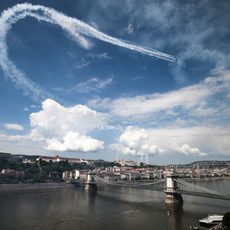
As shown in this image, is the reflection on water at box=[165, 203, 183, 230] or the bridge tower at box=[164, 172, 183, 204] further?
the bridge tower at box=[164, 172, 183, 204]

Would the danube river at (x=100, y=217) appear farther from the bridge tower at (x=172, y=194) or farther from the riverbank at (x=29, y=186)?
the riverbank at (x=29, y=186)

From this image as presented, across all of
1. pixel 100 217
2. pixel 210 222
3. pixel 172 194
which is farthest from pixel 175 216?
pixel 172 194

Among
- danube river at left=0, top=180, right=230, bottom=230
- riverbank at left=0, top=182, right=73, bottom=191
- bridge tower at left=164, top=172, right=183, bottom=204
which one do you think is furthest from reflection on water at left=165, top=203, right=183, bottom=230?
riverbank at left=0, top=182, right=73, bottom=191

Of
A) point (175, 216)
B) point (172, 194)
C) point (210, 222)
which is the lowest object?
point (175, 216)

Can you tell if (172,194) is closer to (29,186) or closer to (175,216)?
(175,216)

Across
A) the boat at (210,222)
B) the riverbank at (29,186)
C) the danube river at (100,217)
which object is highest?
the riverbank at (29,186)

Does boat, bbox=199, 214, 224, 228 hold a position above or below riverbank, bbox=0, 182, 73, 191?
below

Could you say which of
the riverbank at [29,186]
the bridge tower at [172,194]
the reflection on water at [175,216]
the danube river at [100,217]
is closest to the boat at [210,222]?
the danube river at [100,217]

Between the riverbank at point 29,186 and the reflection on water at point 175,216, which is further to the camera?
the riverbank at point 29,186

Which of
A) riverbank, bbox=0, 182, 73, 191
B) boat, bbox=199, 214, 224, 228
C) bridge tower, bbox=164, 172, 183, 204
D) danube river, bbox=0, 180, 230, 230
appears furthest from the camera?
riverbank, bbox=0, 182, 73, 191

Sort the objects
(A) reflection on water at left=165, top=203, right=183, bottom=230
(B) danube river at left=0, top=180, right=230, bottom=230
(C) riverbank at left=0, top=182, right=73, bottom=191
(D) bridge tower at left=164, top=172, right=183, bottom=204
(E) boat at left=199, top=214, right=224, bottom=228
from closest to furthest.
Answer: (E) boat at left=199, top=214, right=224, bottom=228 → (B) danube river at left=0, top=180, right=230, bottom=230 → (A) reflection on water at left=165, top=203, right=183, bottom=230 → (D) bridge tower at left=164, top=172, right=183, bottom=204 → (C) riverbank at left=0, top=182, right=73, bottom=191

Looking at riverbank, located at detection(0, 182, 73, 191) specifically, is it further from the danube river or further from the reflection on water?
the reflection on water

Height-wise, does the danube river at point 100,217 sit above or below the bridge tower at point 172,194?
below
